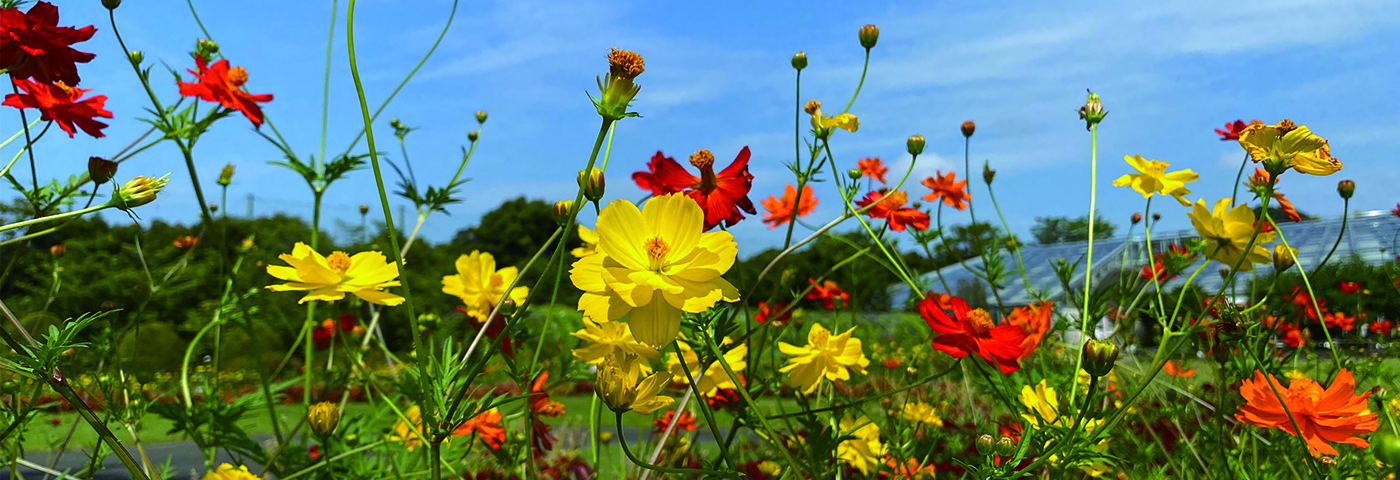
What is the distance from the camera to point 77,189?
1.11m

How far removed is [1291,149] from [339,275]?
1049 mm

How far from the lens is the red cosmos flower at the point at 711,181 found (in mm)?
887

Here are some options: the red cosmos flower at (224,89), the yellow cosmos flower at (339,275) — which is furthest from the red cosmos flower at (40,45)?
the red cosmos flower at (224,89)

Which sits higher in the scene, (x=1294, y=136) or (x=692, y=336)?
(x=1294, y=136)

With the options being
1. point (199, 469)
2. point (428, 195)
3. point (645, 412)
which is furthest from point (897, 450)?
point (199, 469)

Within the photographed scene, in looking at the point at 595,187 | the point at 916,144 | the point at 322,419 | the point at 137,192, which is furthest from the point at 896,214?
the point at 137,192

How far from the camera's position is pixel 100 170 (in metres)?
0.97

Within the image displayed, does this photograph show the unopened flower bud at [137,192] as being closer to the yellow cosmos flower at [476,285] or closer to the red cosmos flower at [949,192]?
the yellow cosmos flower at [476,285]

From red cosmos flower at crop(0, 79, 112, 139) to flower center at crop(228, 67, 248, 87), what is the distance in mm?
246

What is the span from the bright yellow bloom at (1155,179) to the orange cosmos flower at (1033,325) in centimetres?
24

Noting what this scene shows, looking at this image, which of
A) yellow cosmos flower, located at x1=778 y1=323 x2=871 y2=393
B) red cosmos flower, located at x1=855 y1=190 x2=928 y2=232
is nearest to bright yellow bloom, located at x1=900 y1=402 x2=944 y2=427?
red cosmos flower, located at x1=855 y1=190 x2=928 y2=232

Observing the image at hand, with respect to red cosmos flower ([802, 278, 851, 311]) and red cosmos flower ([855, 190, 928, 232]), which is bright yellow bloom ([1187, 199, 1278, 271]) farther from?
red cosmos flower ([802, 278, 851, 311])

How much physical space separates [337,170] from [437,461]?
878mm

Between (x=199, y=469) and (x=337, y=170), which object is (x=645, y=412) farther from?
(x=199, y=469)
